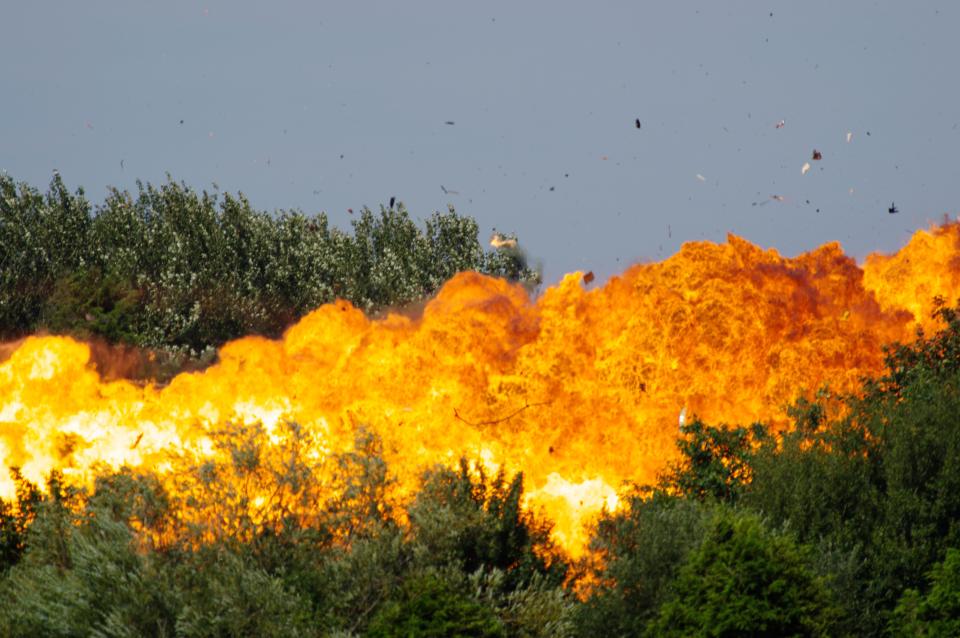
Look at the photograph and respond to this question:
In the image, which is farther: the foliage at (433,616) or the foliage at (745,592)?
the foliage at (745,592)

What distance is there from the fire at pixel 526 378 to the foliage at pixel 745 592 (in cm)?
802

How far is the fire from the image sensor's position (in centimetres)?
4403

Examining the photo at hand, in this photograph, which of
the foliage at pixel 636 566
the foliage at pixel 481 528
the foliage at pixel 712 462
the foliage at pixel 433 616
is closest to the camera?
the foliage at pixel 433 616

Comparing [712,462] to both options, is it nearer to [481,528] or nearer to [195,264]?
[481,528]

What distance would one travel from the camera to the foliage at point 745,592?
3347 cm

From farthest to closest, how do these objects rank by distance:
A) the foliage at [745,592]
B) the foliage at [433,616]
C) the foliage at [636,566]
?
the foliage at [636,566] < the foliage at [745,592] < the foliage at [433,616]

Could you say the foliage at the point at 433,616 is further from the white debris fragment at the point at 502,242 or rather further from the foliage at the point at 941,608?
the white debris fragment at the point at 502,242

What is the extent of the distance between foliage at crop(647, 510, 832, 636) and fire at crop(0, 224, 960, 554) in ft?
26.3

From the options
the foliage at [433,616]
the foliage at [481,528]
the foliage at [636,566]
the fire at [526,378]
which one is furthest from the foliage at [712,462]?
the foliage at [433,616]

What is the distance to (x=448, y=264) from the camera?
9481cm

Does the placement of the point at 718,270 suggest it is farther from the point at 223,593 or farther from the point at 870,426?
the point at 223,593

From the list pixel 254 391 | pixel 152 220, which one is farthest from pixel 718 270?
pixel 152 220

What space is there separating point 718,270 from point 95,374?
698 inches

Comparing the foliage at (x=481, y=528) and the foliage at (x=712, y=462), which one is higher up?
the foliage at (x=712, y=462)
